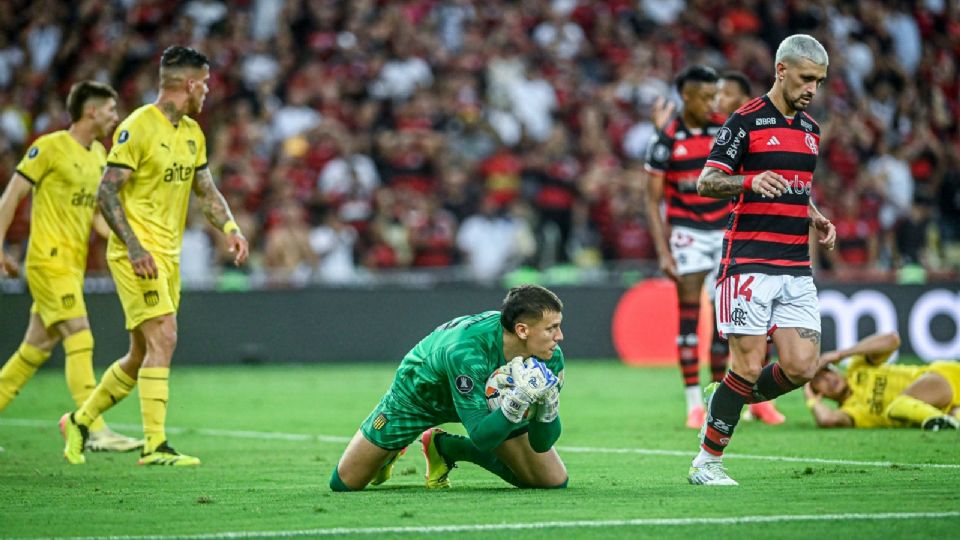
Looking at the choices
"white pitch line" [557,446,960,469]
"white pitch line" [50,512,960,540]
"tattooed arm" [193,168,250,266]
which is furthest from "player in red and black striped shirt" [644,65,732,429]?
"white pitch line" [50,512,960,540]

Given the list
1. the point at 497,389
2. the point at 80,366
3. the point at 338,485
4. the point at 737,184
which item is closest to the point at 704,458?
the point at 497,389

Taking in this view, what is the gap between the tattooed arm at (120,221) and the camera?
9.20m

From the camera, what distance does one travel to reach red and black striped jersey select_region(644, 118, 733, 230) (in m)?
11.9

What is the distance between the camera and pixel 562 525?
609 centimetres

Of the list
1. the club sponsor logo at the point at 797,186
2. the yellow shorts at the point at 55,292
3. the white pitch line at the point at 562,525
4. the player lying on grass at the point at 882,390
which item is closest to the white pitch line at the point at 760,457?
the club sponsor logo at the point at 797,186

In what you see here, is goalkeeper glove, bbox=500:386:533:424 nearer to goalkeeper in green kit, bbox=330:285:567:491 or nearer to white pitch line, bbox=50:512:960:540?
goalkeeper in green kit, bbox=330:285:567:491

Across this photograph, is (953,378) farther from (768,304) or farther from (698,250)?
(768,304)

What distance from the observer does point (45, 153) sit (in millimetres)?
10531

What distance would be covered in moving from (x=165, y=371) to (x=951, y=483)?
5.09 m

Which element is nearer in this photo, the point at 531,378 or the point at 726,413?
the point at 531,378

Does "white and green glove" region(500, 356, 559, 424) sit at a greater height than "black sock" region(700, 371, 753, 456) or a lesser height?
greater

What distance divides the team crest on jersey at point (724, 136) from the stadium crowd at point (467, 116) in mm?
12525

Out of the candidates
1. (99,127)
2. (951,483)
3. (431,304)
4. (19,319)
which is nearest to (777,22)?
(431,304)

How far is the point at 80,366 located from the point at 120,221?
2031 millimetres
